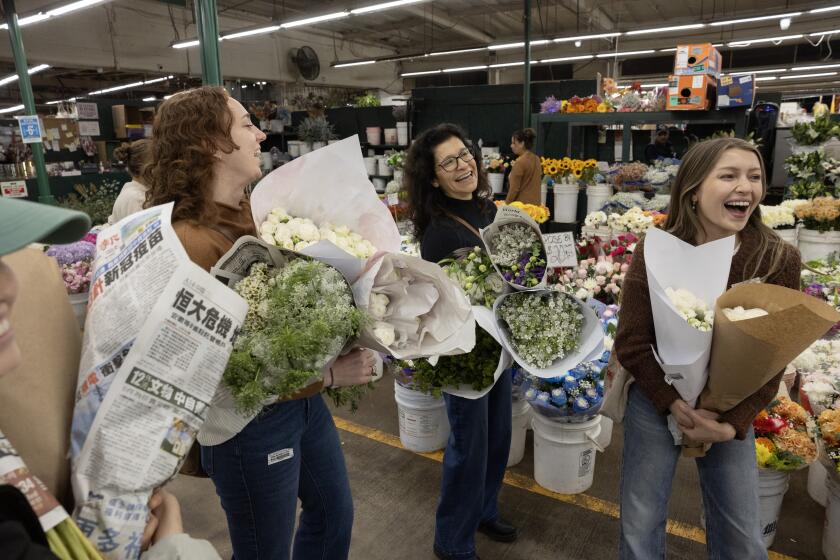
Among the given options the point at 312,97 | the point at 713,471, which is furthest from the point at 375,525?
the point at 312,97

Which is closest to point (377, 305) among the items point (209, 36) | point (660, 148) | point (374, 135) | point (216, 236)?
Answer: point (216, 236)

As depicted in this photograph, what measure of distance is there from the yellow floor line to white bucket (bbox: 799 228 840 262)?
2582mm

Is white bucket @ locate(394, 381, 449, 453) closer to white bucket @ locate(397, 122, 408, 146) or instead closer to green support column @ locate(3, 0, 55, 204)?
green support column @ locate(3, 0, 55, 204)

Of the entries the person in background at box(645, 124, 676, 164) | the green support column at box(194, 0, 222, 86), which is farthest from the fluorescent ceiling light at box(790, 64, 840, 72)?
the green support column at box(194, 0, 222, 86)

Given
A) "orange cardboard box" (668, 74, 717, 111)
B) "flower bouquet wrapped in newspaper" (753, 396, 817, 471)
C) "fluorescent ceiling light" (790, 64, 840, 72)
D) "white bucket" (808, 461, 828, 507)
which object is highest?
"fluorescent ceiling light" (790, 64, 840, 72)

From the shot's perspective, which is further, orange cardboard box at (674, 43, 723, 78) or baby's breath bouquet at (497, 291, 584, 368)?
orange cardboard box at (674, 43, 723, 78)

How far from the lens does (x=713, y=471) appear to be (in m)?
1.55

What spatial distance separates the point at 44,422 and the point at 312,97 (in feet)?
32.5

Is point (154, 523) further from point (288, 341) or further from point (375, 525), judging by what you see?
point (375, 525)

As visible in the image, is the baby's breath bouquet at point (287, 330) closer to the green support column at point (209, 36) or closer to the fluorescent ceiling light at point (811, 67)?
the green support column at point (209, 36)

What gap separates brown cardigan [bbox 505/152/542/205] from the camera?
5184 mm

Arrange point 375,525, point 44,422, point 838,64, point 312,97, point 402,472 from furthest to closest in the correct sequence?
point 838,64
point 312,97
point 402,472
point 375,525
point 44,422

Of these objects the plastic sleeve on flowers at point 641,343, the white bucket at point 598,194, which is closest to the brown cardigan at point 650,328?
the plastic sleeve on flowers at point 641,343

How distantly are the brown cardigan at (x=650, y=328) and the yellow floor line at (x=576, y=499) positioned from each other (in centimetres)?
105
